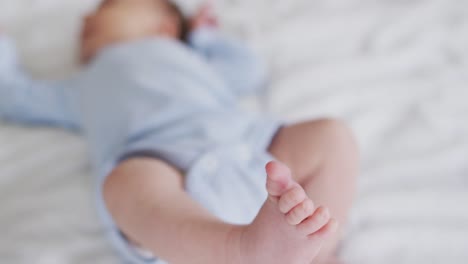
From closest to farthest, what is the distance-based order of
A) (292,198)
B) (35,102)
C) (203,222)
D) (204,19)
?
(292,198)
(203,222)
(35,102)
(204,19)

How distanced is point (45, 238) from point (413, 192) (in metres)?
0.50

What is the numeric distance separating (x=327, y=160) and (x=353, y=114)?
9.5 inches

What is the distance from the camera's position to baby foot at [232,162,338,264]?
0.45 meters

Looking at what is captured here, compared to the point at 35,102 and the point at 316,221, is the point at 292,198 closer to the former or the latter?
the point at 316,221

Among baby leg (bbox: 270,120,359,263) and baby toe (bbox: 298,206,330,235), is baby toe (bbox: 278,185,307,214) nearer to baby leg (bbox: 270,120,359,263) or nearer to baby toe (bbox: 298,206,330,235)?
baby toe (bbox: 298,206,330,235)

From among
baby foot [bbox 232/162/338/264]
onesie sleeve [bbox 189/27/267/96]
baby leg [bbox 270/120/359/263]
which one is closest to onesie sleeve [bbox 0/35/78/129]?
onesie sleeve [bbox 189/27/267/96]

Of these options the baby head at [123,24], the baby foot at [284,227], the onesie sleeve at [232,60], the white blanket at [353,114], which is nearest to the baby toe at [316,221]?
the baby foot at [284,227]

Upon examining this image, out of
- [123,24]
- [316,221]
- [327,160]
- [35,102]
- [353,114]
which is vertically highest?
[123,24]

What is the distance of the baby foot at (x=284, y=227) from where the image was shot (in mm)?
449

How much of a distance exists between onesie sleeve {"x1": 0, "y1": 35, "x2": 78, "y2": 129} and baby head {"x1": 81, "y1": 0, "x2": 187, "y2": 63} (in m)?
0.11

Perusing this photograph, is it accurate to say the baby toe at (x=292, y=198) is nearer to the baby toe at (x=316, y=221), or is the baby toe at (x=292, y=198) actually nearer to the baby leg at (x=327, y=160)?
the baby toe at (x=316, y=221)

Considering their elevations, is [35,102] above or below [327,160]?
above


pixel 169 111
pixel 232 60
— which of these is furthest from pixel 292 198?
pixel 232 60

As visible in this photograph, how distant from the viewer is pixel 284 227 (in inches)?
19.0
